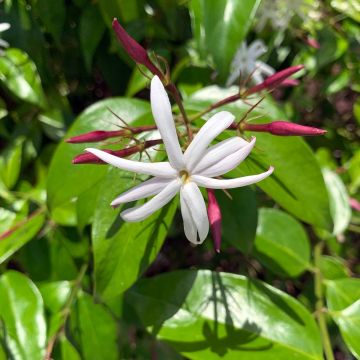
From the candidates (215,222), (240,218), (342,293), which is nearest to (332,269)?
(342,293)

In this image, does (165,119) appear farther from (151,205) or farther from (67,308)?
(67,308)

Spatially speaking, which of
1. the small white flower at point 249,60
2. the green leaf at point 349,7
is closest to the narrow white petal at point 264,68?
the small white flower at point 249,60

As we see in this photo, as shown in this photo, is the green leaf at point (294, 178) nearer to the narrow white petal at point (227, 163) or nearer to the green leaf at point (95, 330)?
the narrow white petal at point (227, 163)

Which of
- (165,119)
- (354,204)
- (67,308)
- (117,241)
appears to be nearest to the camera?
(165,119)

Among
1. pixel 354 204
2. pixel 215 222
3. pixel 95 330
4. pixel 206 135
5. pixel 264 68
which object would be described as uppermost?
pixel 206 135

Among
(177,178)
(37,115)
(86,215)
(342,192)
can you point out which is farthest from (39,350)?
(342,192)

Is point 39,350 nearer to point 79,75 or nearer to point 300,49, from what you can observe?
point 79,75
